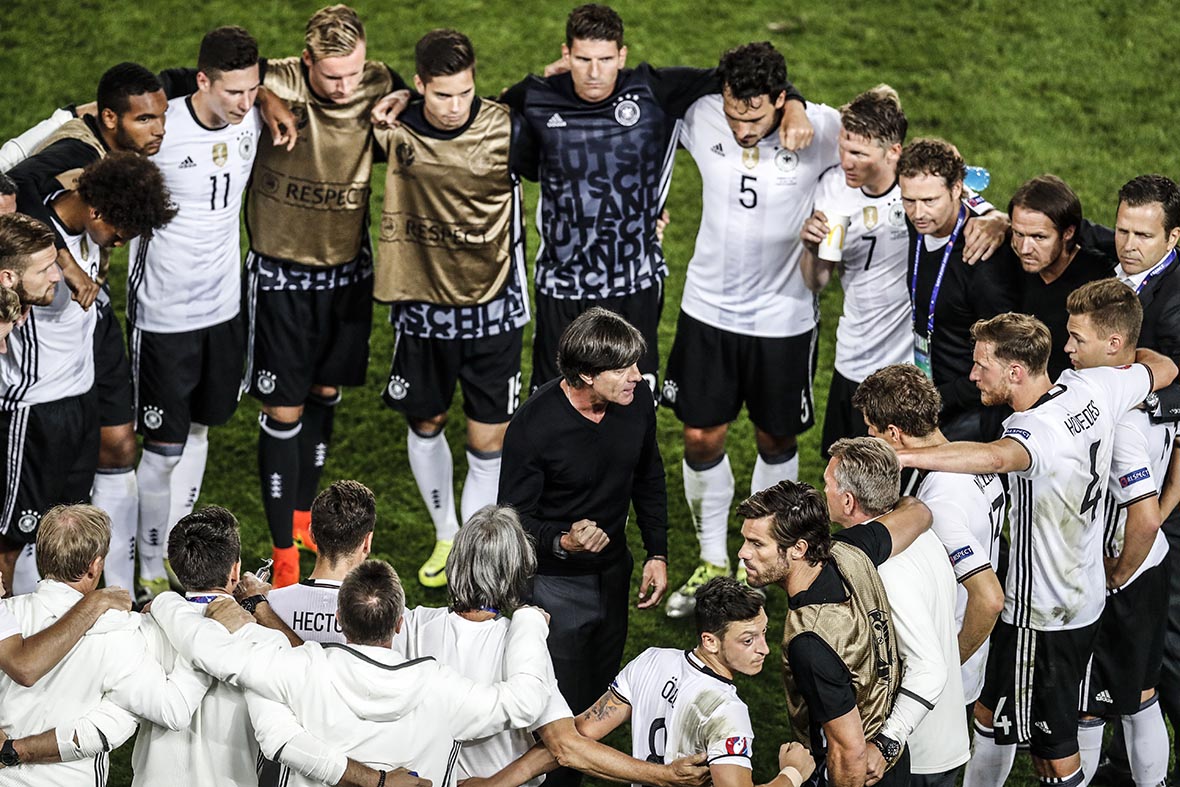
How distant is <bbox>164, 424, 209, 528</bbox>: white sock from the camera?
Answer: 6125 mm

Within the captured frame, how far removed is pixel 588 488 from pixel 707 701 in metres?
1.10

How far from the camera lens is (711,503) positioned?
6.23 metres

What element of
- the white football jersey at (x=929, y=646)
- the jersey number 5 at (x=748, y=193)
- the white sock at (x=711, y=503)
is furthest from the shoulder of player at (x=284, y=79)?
the white football jersey at (x=929, y=646)

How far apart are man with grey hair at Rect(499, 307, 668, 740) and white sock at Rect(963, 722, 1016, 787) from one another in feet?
3.73

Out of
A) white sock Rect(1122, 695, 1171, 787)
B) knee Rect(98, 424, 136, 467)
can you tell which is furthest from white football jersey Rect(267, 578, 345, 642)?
white sock Rect(1122, 695, 1171, 787)

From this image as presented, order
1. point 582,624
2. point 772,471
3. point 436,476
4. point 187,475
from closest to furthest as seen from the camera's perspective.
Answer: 1. point 582,624
2. point 187,475
3. point 772,471
4. point 436,476

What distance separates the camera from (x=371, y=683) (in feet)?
11.3

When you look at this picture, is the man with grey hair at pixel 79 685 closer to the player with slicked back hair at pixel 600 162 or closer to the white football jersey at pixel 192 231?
the white football jersey at pixel 192 231

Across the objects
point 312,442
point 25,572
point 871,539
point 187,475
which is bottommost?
point 25,572

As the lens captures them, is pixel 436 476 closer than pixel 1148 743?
No

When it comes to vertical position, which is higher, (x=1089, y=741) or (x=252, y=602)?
(x=252, y=602)

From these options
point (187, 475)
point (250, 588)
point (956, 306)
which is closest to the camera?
point (250, 588)

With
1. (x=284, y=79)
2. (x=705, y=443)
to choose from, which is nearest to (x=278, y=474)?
(x=284, y=79)

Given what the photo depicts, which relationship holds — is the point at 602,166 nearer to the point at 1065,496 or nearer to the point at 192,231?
the point at 192,231
